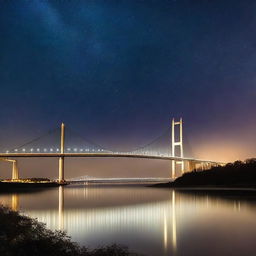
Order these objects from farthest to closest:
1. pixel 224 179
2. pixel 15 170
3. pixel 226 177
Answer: pixel 15 170, pixel 226 177, pixel 224 179

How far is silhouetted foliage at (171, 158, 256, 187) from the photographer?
1312 inches

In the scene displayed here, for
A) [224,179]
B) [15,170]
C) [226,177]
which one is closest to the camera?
[224,179]

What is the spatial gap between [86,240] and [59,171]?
39885 millimetres

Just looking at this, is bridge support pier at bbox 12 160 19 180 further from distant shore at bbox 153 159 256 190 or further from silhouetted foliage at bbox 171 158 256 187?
silhouetted foliage at bbox 171 158 256 187

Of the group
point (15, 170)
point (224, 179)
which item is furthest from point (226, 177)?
point (15, 170)

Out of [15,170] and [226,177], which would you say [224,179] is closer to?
[226,177]

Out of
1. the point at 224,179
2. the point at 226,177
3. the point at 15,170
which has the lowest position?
the point at 224,179

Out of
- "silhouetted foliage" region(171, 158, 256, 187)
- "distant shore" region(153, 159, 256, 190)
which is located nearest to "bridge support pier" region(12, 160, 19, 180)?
"distant shore" region(153, 159, 256, 190)

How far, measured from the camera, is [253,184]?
3142 cm

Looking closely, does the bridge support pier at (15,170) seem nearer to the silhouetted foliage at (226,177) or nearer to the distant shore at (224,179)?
Answer: the distant shore at (224,179)

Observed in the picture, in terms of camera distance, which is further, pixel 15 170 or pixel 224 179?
pixel 15 170

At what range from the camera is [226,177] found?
35.9 m

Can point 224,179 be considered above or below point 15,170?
below

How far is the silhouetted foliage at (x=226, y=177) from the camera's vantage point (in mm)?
33312
